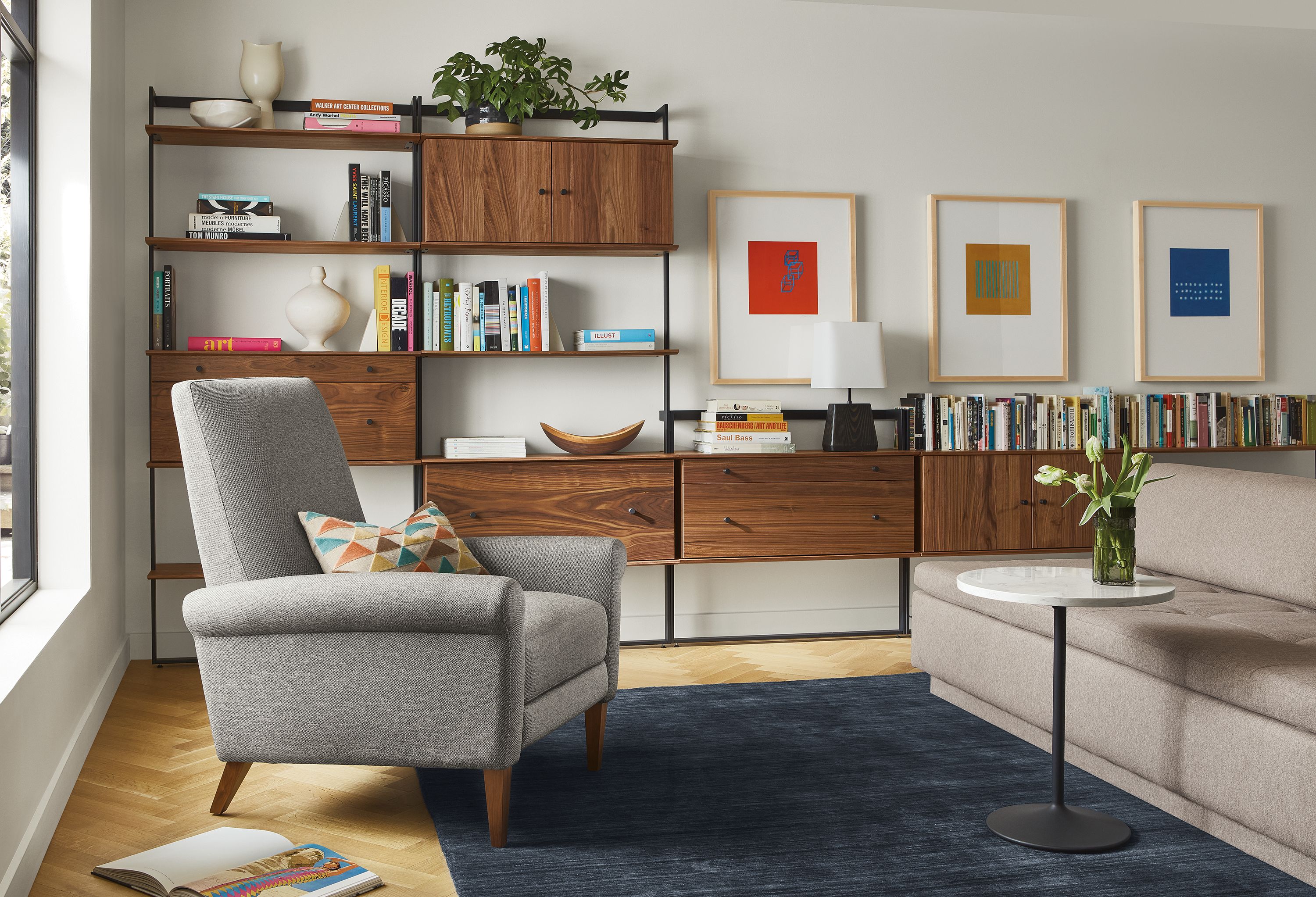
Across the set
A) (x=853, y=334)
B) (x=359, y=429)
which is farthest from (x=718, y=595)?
(x=359, y=429)

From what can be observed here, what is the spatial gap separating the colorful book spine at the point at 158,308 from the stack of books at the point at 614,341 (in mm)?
1462

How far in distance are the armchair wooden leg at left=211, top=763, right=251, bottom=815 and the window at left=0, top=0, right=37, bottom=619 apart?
674mm

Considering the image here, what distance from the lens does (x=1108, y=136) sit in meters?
4.70

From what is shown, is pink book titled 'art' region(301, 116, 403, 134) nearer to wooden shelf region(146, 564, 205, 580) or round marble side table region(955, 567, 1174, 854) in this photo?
wooden shelf region(146, 564, 205, 580)

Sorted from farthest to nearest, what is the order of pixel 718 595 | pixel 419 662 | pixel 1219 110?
pixel 1219 110
pixel 718 595
pixel 419 662

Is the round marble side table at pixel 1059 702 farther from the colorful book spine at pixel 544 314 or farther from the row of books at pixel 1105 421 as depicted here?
the colorful book spine at pixel 544 314

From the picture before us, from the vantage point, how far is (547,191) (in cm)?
397

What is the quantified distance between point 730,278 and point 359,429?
156 centimetres

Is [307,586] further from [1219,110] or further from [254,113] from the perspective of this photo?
[1219,110]

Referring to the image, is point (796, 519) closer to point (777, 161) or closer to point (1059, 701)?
point (777, 161)

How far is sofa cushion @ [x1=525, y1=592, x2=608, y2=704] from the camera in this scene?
94.0 inches

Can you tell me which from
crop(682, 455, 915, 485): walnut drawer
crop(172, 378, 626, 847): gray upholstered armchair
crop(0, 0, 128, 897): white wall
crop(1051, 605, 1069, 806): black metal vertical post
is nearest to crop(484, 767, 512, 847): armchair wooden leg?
crop(172, 378, 626, 847): gray upholstered armchair

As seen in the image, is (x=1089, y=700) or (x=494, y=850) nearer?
(x=494, y=850)

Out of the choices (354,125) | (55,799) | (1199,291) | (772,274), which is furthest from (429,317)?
(1199,291)
